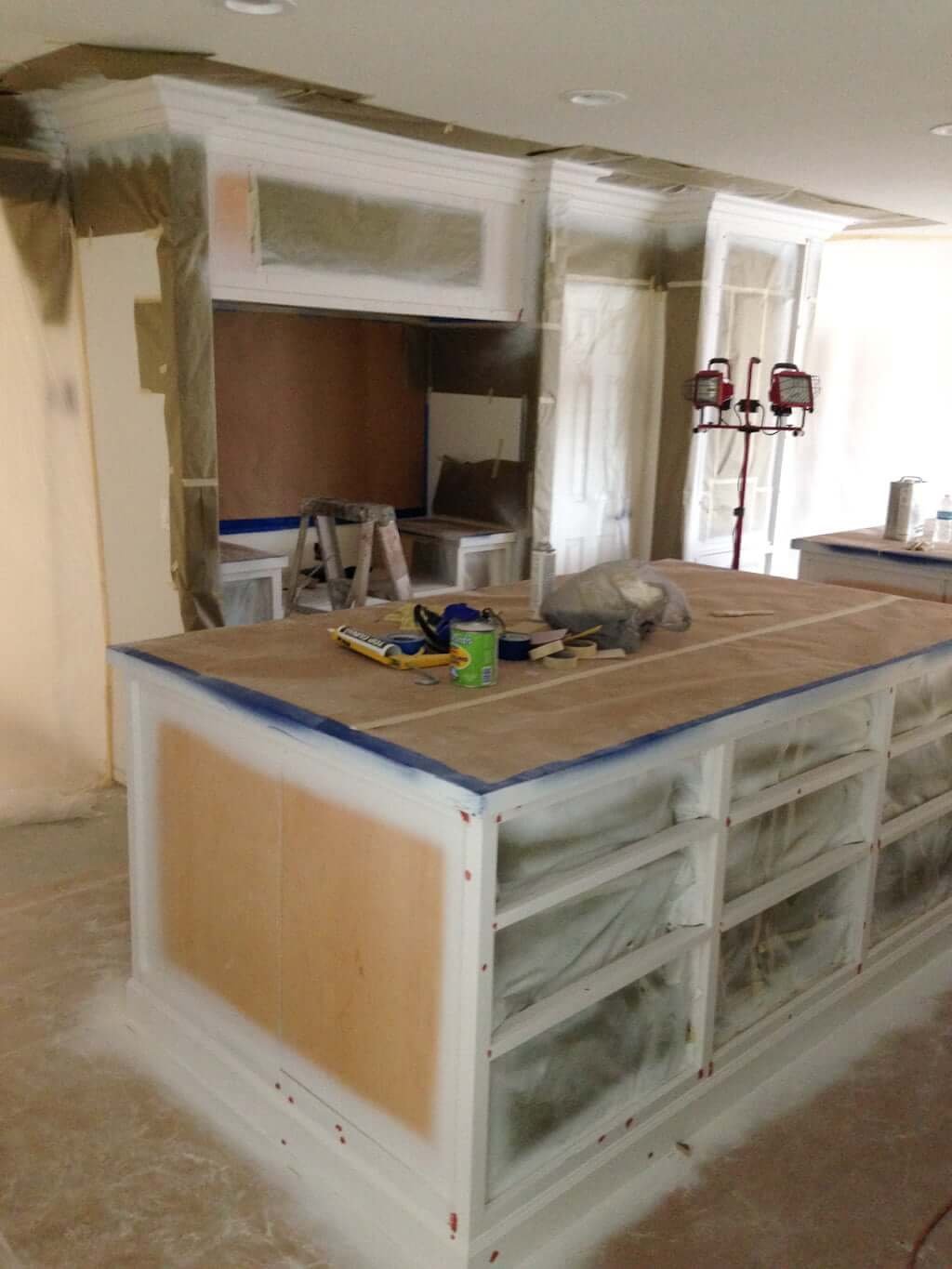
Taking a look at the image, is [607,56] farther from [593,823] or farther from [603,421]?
[603,421]

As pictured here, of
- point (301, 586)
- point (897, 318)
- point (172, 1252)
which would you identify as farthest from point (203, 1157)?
point (897, 318)

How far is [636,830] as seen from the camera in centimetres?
204

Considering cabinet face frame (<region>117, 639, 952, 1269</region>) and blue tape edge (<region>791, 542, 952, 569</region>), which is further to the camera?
blue tape edge (<region>791, 542, 952, 569</region>)

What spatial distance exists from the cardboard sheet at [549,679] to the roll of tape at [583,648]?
3cm

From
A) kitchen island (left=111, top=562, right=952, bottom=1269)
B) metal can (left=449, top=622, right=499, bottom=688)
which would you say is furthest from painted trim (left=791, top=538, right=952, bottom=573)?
metal can (left=449, top=622, right=499, bottom=688)

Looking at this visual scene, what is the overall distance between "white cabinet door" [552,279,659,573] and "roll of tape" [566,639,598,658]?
2.20 meters

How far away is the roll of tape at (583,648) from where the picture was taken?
2424 mm

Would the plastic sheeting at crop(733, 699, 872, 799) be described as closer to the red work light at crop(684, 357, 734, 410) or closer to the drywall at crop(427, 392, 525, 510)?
the red work light at crop(684, 357, 734, 410)

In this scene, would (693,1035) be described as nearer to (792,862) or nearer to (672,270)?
(792,862)

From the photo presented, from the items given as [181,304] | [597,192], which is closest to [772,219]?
[597,192]

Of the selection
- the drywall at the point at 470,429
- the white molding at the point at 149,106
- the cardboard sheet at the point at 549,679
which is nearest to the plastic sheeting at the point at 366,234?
the white molding at the point at 149,106

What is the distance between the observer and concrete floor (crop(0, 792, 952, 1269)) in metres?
1.92

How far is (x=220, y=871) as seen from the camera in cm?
223

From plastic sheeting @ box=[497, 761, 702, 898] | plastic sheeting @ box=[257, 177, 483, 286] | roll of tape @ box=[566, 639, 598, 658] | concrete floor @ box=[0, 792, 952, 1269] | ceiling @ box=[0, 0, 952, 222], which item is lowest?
concrete floor @ box=[0, 792, 952, 1269]
